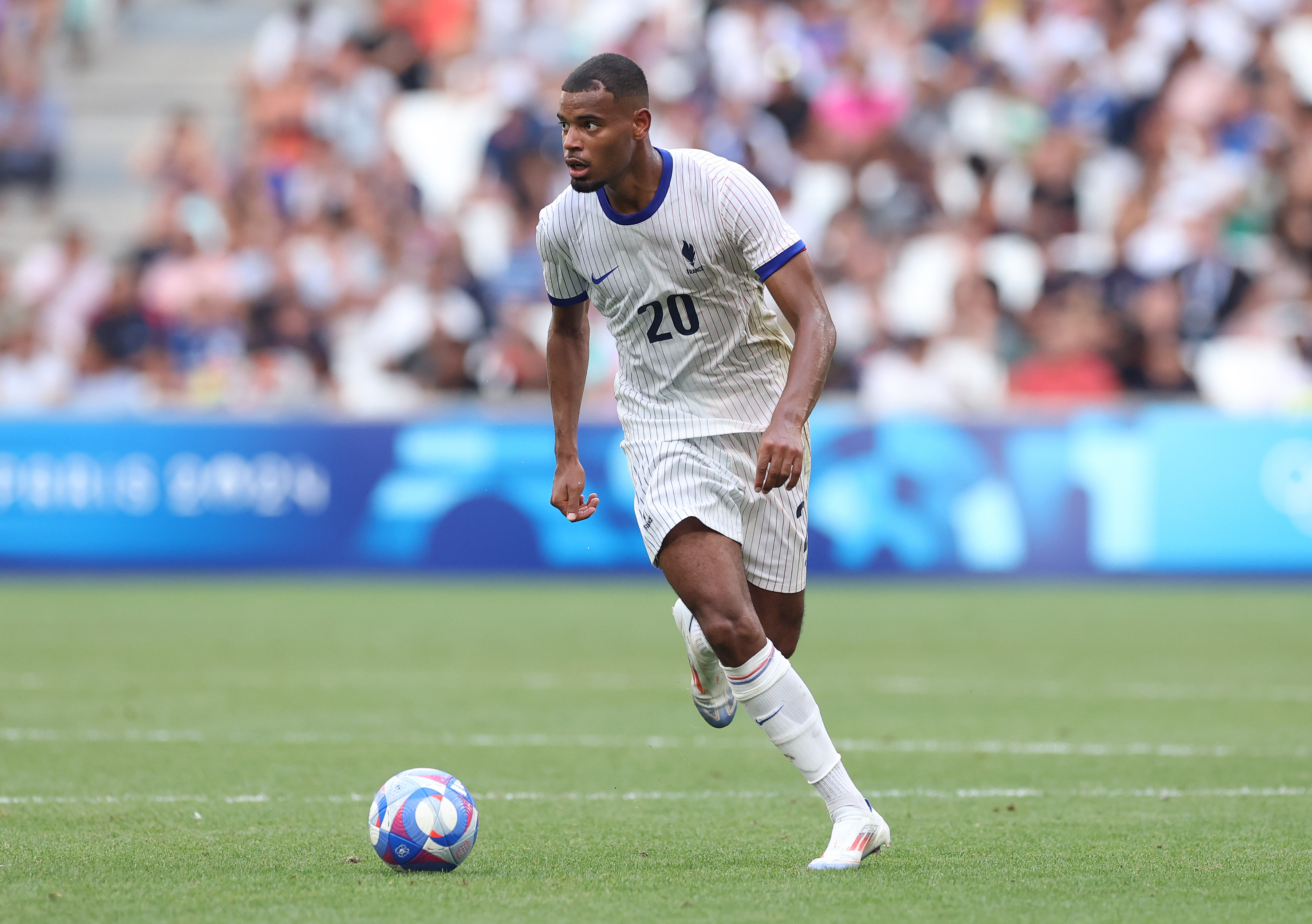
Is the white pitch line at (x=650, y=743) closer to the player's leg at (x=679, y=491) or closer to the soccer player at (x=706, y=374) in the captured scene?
the soccer player at (x=706, y=374)

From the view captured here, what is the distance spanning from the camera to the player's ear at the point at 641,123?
538cm

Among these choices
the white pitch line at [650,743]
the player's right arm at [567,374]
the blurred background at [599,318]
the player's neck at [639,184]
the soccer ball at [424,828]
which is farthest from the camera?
the blurred background at [599,318]

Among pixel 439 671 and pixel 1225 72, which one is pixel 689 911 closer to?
pixel 439 671

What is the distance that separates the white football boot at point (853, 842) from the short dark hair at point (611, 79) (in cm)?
213

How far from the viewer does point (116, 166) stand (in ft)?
70.4

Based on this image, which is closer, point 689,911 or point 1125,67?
point 689,911

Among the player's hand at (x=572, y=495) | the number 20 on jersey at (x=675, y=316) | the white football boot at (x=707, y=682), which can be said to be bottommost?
the white football boot at (x=707, y=682)

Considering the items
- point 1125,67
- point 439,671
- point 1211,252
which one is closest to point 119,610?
point 439,671

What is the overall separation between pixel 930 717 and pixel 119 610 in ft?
21.7

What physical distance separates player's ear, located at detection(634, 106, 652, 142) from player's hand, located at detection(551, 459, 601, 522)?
40.5 inches

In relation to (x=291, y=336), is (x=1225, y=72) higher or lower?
higher

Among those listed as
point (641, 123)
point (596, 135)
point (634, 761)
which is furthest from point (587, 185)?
point (634, 761)

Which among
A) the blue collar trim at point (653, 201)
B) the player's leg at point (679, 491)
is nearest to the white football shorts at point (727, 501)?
the player's leg at point (679, 491)

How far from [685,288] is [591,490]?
8.33 meters
